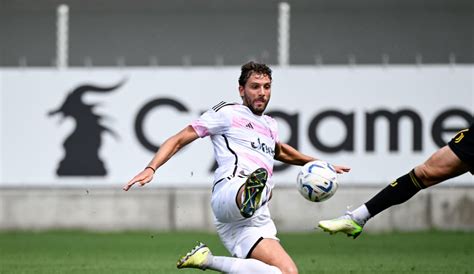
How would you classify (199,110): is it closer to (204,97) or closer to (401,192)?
(204,97)

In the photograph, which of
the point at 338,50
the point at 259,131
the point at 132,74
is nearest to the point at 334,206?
the point at 338,50

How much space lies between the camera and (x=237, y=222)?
9867mm

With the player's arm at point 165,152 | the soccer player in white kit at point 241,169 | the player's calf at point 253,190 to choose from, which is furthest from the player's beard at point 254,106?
the player's calf at point 253,190

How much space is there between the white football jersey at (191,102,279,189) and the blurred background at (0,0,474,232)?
32.5ft

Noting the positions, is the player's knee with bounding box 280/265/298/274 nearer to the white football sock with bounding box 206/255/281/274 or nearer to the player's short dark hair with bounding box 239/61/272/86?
the white football sock with bounding box 206/255/281/274

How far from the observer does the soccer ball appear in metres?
9.84

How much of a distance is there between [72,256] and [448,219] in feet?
24.1

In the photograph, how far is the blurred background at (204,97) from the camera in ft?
66.1

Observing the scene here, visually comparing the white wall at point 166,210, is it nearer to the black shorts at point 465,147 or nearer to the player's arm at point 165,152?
the black shorts at point 465,147

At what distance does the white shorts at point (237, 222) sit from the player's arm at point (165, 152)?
0.48 meters

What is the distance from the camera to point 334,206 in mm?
19938

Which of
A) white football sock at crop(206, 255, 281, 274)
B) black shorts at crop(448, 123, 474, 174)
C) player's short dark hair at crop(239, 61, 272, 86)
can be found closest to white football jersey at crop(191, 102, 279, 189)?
player's short dark hair at crop(239, 61, 272, 86)

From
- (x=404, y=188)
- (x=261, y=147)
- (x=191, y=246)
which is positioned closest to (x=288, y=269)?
(x=261, y=147)

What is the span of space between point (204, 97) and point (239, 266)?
1101 cm
